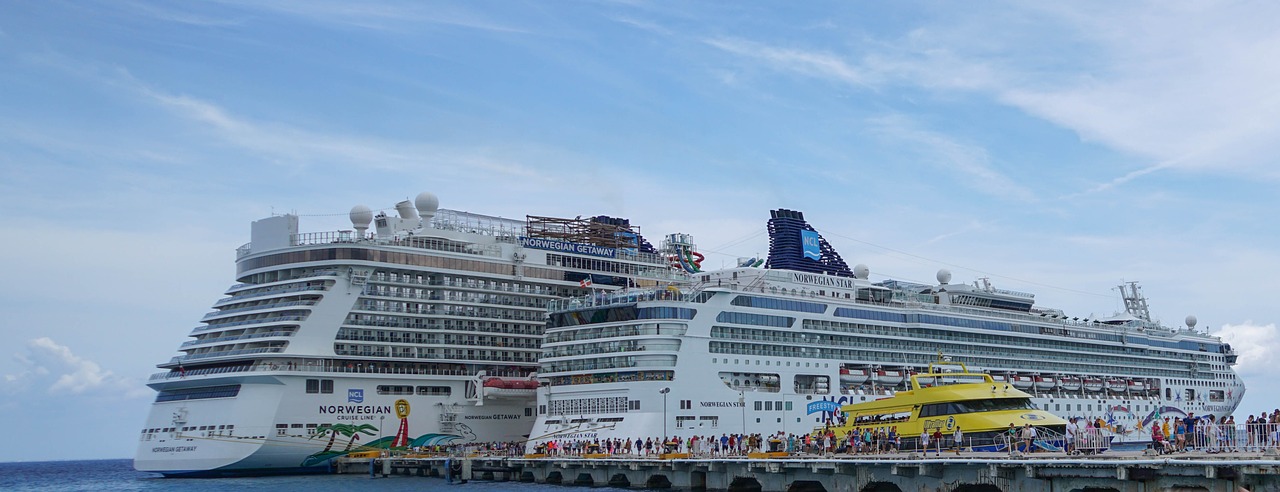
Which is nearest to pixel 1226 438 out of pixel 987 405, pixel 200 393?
pixel 987 405

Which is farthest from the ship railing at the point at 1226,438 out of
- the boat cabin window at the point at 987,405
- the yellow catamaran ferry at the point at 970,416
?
the boat cabin window at the point at 987,405

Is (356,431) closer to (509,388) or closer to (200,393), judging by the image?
(200,393)

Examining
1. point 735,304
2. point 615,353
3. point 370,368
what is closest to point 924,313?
point 735,304

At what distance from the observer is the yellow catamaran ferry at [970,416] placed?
53.1 m

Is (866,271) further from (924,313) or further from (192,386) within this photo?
(192,386)

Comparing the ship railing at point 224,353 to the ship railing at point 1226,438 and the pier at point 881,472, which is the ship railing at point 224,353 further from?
the ship railing at point 1226,438

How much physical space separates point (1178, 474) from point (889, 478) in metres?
12.7

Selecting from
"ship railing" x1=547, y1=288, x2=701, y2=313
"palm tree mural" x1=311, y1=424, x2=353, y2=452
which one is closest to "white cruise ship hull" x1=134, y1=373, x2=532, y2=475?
"palm tree mural" x1=311, y1=424, x2=353, y2=452

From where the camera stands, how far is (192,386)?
76.4 meters

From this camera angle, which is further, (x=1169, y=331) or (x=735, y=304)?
(x=1169, y=331)

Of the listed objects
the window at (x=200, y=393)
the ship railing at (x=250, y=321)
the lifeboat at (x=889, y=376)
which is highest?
the ship railing at (x=250, y=321)

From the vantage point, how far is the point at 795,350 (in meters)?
81.0

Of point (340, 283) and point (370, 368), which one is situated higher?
point (340, 283)

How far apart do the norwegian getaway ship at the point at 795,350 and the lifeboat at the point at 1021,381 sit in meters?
0.17
